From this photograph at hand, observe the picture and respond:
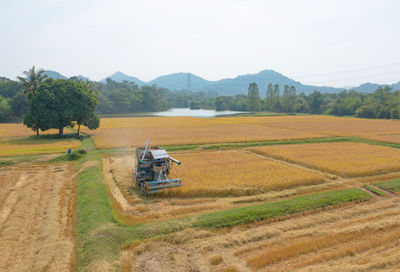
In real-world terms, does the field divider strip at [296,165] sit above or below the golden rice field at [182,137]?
below

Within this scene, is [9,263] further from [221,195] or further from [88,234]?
[221,195]

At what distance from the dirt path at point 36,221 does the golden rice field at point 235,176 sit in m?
7.23

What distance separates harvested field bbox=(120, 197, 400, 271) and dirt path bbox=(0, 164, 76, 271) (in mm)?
3211

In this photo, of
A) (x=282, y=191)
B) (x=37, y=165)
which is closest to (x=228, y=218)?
(x=282, y=191)

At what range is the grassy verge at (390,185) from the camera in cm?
1920

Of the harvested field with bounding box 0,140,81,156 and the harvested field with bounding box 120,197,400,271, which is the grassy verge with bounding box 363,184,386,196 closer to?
the harvested field with bounding box 120,197,400,271

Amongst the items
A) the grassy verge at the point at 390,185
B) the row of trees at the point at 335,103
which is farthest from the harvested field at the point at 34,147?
the row of trees at the point at 335,103

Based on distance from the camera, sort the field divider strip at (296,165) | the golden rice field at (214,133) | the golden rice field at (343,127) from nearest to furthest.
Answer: the field divider strip at (296,165), the golden rice field at (214,133), the golden rice field at (343,127)

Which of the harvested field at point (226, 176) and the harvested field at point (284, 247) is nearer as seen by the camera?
the harvested field at point (284, 247)

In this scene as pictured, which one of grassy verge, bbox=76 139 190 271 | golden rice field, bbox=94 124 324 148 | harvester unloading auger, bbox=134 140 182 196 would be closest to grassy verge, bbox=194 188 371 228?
grassy verge, bbox=76 139 190 271

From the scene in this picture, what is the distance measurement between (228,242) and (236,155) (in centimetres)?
1997

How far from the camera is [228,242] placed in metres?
12.1

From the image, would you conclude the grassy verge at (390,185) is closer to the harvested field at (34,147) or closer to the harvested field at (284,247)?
the harvested field at (284,247)

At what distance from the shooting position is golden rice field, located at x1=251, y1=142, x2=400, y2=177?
24047 mm
